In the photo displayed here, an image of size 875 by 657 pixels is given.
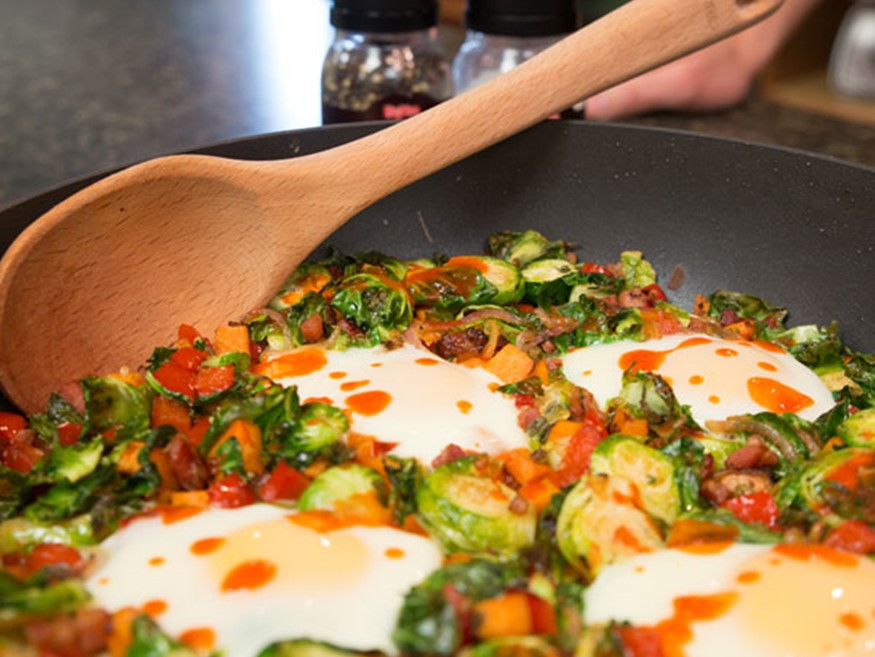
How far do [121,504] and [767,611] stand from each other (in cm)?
174

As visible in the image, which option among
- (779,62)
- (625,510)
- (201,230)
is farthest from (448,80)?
(779,62)

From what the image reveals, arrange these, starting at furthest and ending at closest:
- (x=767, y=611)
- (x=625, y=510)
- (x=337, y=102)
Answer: (x=337, y=102) → (x=625, y=510) → (x=767, y=611)

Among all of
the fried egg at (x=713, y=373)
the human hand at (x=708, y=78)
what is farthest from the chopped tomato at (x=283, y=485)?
the human hand at (x=708, y=78)

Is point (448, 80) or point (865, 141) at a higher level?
point (448, 80)

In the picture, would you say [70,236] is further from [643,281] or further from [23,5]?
[23,5]

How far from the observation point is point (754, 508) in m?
2.82

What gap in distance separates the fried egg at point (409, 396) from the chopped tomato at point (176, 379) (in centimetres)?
26

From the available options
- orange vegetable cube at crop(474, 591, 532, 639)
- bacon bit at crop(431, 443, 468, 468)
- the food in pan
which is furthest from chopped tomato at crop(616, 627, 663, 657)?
bacon bit at crop(431, 443, 468, 468)

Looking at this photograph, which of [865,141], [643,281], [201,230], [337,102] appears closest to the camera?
[201,230]

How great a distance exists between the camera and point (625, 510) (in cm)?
263

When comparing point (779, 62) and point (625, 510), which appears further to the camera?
point (779, 62)

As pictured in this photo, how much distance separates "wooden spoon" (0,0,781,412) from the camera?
10.1 feet

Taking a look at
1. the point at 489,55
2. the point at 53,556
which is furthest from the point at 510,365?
Result: the point at 489,55

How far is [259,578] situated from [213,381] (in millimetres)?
997
